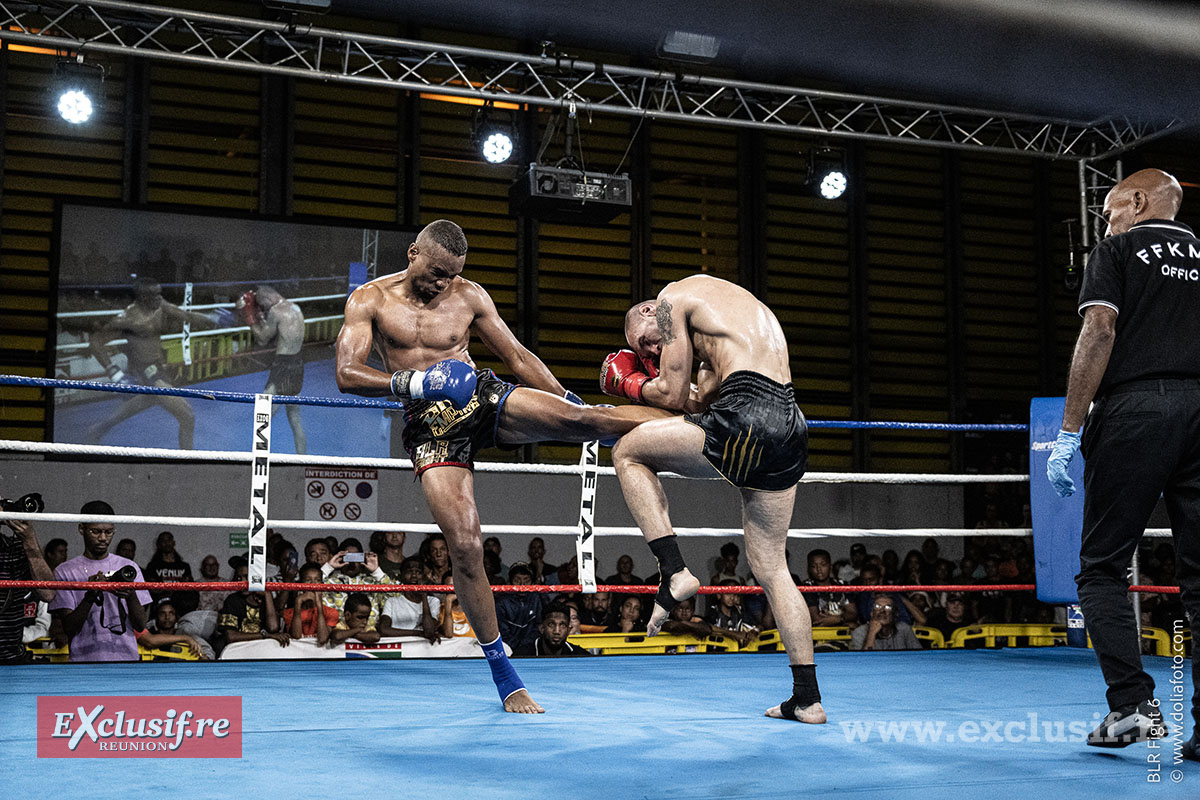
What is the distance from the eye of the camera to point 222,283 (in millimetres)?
7039

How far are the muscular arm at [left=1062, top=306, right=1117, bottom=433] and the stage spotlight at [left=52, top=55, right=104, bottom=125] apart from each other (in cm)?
628

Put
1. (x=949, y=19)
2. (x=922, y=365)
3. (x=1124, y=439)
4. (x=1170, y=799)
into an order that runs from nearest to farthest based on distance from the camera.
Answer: (x=949, y=19), (x=1170, y=799), (x=1124, y=439), (x=922, y=365)

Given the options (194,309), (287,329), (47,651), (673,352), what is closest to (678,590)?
(673,352)

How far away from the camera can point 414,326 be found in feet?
9.46

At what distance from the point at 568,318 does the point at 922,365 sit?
333 cm

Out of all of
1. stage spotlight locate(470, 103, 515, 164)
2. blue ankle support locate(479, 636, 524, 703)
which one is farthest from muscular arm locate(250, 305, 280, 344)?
blue ankle support locate(479, 636, 524, 703)

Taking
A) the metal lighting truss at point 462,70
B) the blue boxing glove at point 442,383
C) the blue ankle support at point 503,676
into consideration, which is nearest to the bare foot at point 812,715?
the blue ankle support at point 503,676

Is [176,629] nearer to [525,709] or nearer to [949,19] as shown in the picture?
[525,709]

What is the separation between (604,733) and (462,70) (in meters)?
5.67

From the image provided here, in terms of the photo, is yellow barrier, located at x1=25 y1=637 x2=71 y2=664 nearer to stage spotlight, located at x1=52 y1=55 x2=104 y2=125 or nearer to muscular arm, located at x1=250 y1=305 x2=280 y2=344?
muscular arm, located at x1=250 y1=305 x2=280 y2=344

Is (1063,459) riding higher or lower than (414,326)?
lower

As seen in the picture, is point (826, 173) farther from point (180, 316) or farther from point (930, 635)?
point (180, 316)

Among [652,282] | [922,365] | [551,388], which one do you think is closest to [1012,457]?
[922,365]

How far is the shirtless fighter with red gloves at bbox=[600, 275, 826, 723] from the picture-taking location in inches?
95.2
